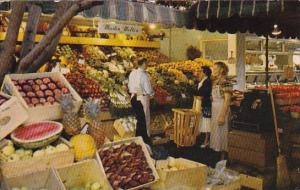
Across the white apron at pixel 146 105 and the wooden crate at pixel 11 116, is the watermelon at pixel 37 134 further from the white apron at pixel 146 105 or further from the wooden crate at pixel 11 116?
the white apron at pixel 146 105

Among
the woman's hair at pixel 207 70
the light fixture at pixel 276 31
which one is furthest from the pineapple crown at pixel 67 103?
the light fixture at pixel 276 31

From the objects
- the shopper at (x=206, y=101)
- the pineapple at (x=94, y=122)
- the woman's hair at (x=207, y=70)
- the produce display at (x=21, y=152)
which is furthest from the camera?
the shopper at (x=206, y=101)

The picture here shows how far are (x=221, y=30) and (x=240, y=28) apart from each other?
0.33 meters

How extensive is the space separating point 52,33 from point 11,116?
665 mm

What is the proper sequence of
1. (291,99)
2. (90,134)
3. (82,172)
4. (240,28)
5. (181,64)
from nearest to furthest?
(82,172)
(90,134)
(291,99)
(240,28)
(181,64)

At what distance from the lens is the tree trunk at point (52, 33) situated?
2916 mm

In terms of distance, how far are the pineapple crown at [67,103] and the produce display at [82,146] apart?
0.23 m

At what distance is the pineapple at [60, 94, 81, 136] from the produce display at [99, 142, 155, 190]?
260mm

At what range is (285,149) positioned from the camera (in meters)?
5.49

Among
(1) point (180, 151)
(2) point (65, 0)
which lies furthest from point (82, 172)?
(1) point (180, 151)

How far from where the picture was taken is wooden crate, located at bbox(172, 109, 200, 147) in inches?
296

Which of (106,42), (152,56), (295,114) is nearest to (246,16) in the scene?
(295,114)

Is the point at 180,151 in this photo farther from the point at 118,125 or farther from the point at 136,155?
the point at 136,155

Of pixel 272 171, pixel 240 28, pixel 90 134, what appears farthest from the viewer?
pixel 240 28
